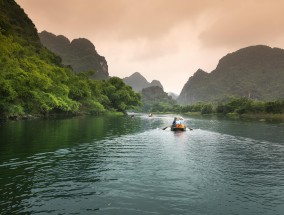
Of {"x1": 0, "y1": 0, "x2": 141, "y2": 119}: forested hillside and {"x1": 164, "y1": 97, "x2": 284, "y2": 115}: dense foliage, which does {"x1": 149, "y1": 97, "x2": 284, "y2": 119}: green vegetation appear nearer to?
{"x1": 164, "y1": 97, "x2": 284, "y2": 115}: dense foliage

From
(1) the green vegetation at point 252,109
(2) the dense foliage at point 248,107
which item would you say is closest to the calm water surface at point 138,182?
(1) the green vegetation at point 252,109

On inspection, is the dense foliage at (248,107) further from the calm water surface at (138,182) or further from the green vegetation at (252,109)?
the calm water surface at (138,182)

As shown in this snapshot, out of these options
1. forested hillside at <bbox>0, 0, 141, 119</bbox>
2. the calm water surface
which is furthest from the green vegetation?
the calm water surface

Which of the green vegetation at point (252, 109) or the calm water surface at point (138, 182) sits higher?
the green vegetation at point (252, 109)

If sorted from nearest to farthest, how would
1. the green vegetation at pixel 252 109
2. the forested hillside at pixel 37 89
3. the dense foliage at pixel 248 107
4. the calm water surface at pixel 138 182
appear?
the calm water surface at pixel 138 182 → the forested hillside at pixel 37 89 → the green vegetation at pixel 252 109 → the dense foliage at pixel 248 107

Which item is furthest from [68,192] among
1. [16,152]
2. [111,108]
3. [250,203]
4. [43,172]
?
[111,108]

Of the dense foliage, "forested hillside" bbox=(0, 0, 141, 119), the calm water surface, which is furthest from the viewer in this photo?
the dense foliage

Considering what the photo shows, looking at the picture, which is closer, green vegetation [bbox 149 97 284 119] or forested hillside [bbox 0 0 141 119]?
forested hillside [bbox 0 0 141 119]

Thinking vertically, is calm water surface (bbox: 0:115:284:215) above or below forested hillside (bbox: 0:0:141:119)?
below

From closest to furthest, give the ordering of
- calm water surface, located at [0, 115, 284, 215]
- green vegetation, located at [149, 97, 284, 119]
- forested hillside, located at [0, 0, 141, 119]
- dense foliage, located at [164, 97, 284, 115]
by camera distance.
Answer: calm water surface, located at [0, 115, 284, 215] → forested hillside, located at [0, 0, 141, 119] → green vegetation, located at [149, 97, 284, 119] → dense foliage, located at [164, 97, 284, 115]

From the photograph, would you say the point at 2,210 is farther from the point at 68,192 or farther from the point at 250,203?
the point at 250,203

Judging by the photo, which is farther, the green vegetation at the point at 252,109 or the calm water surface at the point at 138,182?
the green vegetation at the point at 252,109

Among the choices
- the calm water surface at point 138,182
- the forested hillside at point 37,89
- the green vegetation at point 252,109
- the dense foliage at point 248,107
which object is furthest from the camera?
the dense foliage at point 248,107

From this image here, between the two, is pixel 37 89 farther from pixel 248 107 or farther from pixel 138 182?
pixel 248 107
